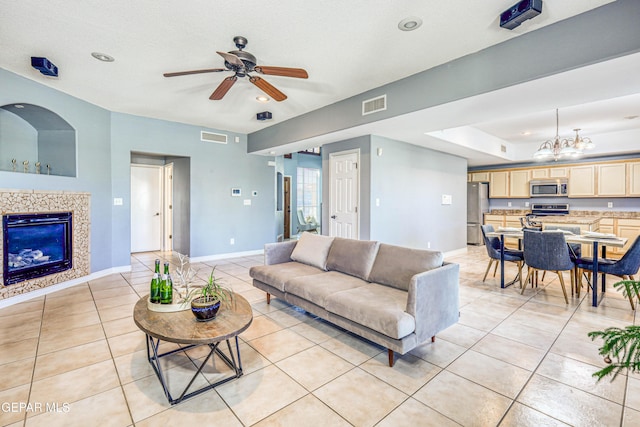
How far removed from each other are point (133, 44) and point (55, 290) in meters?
3.49

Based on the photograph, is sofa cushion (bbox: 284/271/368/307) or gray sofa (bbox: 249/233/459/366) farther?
sofa cushion (bbox: 284/271/368/307)

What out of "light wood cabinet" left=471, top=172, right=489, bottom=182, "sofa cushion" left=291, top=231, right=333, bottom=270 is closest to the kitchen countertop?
"light wood cabinet" left=471, top=172, right=489, bottom=182

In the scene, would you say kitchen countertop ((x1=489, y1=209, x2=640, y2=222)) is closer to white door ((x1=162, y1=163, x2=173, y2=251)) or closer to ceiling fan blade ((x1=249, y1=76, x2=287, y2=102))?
ceiling fan blade ((x1=249, y1=76, x2=287, y2=102))

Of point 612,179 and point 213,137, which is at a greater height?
point 213,137

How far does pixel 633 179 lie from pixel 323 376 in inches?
320

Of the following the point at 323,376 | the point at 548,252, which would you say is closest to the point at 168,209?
the point at 323,376

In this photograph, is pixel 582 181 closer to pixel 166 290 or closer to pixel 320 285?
pixel 320 285

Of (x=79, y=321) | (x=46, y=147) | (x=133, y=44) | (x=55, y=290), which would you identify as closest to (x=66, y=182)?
(x=46, y=147)

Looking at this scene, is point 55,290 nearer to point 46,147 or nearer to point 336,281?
point 46,147

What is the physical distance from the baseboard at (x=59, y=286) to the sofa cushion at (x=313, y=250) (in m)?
3.34

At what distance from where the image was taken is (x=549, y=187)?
24.6 feet

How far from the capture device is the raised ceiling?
2.42m

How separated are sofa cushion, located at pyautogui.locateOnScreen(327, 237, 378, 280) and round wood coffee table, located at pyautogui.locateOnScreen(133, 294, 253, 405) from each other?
4.29ft

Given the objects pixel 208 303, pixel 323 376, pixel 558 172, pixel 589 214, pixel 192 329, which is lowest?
pixel 323 376
